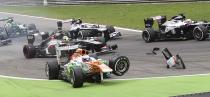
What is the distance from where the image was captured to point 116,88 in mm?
12156

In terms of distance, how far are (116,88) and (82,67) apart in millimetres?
1165

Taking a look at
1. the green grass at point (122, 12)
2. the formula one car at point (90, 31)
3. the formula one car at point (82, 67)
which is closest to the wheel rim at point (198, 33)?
the formula one car at point (90, 31)

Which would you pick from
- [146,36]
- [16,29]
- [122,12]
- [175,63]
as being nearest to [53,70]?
[175,63]

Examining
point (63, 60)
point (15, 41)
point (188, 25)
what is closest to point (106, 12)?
point (15, 41)

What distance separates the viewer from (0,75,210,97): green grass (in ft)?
37.0

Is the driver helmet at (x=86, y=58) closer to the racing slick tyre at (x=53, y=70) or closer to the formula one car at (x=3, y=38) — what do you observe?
the racing slick tyre at (x=53, y=70)

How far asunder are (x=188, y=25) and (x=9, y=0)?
30900mm

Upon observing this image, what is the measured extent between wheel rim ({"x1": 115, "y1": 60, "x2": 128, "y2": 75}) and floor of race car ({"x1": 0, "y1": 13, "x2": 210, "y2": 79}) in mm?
887

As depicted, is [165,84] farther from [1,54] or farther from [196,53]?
[1,54]

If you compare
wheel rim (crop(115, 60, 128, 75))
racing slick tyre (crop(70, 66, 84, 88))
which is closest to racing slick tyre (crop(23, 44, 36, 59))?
wheel rim (crop(115, 60, 128, 75))

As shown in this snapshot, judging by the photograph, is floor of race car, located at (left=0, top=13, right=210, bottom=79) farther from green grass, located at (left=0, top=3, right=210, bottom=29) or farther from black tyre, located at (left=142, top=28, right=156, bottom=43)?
green grass, located at (left=0, top=3, right=210, bottom=29)

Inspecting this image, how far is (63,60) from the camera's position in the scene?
14.5 meters

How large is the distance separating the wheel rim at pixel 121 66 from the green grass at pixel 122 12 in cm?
1546

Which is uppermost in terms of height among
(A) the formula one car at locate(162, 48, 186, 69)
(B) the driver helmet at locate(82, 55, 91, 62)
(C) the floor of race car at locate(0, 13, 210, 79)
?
(B) the driver helmet at locate(82, 55, 91, 62)
